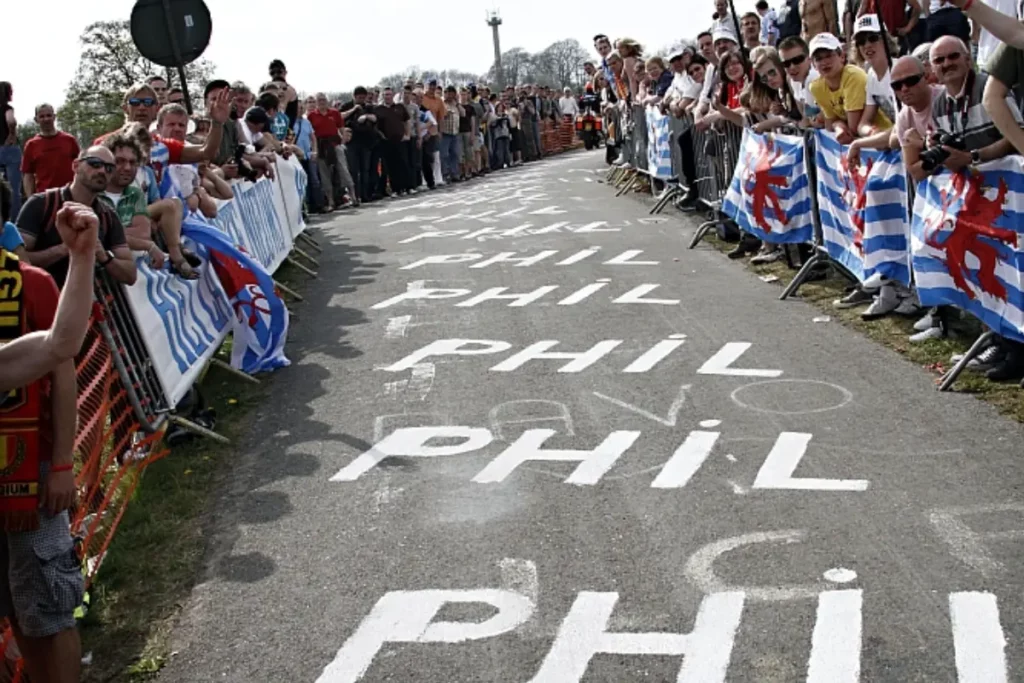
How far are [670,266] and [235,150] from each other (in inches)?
194

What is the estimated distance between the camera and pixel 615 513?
6051mm

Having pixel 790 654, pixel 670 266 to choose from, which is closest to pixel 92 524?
pixel 790 654

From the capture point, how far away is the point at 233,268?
10055mm

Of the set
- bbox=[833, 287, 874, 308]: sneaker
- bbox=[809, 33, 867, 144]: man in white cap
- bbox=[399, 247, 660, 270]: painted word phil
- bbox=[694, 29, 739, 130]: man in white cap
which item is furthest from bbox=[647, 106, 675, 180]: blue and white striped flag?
bbox=[833, 287, 874, 308]: sneaker

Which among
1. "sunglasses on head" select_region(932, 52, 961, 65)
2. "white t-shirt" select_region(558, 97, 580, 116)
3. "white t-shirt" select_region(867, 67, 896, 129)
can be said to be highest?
"sunglasses on head" select_region(932, 52, 961, 65)

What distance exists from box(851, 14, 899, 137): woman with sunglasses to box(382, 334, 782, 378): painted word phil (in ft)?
7.63

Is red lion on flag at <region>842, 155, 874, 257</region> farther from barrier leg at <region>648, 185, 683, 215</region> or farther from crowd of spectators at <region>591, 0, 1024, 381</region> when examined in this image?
barrier leg at <region>648, 185, 683, 215</region>

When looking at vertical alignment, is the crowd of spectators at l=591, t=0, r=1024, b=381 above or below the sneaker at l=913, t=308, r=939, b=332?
above

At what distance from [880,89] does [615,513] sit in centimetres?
571

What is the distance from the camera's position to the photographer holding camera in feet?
25.5

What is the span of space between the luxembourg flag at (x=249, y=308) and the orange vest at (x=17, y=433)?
226 inches

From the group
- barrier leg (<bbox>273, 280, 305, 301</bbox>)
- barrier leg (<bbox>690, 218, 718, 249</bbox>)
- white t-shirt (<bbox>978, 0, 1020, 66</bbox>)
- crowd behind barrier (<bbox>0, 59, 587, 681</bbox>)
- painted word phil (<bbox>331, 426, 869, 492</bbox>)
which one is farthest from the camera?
barrier leg (<bbox>690, 218, 718, 249</bbox>)

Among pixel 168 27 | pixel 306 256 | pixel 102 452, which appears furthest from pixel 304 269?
pixel 102 452

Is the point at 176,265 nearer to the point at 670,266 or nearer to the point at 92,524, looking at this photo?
the point at 92,524
